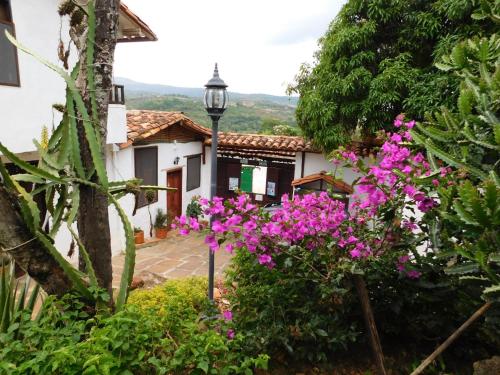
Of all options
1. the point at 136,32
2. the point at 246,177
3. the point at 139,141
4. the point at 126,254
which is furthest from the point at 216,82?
the point at 246,177

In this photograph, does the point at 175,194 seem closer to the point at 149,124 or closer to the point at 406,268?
the point at 149,124

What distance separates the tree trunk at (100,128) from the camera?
6.42 ft

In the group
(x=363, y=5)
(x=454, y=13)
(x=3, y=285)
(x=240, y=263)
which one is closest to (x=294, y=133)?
(x=363, y=5)

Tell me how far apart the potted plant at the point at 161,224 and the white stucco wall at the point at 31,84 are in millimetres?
4693

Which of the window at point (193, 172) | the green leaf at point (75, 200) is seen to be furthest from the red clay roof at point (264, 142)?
the green leaf at point (75, 200)

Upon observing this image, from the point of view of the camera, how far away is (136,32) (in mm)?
7758

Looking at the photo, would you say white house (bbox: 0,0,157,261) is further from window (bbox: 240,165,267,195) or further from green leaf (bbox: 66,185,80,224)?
window (bbox: 240,165,267,195)

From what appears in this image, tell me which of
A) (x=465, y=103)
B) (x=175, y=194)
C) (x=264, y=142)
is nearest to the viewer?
(x=465, y=103)

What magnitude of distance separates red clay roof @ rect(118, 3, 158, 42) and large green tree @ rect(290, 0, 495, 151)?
4281 mm

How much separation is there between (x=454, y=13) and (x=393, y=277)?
5.88 meters

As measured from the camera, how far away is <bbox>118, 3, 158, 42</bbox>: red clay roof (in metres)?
7.01

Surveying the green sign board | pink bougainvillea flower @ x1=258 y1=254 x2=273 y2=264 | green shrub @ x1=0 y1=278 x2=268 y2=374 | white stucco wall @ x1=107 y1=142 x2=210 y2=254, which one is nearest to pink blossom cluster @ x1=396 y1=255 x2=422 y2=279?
pink bougainvillea flower @ x1=258 y1=254 x2=273 y2=264

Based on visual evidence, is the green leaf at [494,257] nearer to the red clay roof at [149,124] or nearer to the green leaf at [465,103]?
the green leaf at [465,103]

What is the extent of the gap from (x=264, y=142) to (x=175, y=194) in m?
3.70
